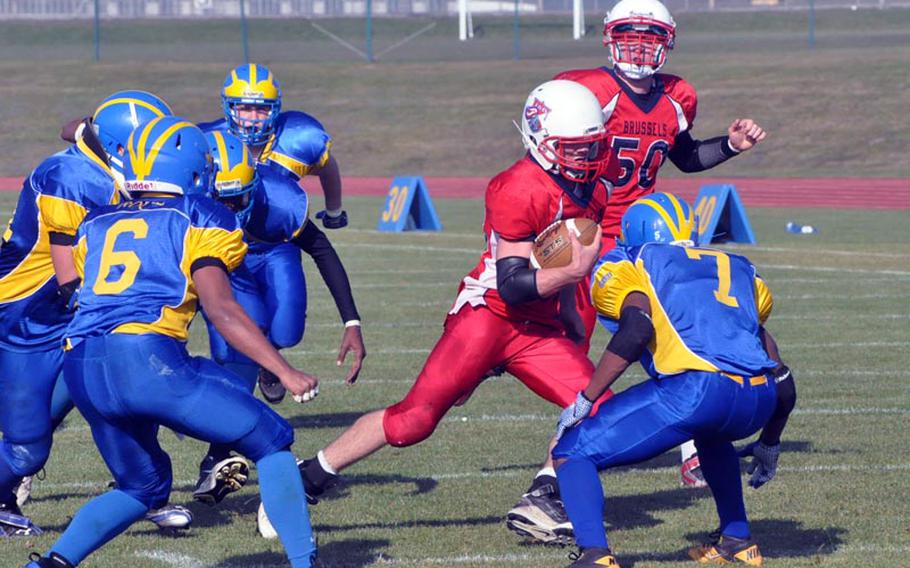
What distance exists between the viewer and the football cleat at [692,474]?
6.56 metres

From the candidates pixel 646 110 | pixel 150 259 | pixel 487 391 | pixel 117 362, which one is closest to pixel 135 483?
pixel 117 362

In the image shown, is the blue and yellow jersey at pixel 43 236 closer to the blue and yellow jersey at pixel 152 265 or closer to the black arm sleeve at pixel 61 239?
the black arm sleeve at pixel 61 239

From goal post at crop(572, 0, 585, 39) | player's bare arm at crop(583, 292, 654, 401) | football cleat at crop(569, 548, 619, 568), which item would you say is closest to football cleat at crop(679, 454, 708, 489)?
player's bare arm at crop(583, 292, 654, 401)

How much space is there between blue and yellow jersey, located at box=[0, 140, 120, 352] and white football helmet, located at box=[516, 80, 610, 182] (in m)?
1.65

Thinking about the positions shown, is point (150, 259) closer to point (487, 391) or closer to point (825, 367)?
point (487, 391)

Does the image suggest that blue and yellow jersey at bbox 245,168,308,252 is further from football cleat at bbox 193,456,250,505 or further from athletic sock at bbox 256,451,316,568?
athletic sock at bbox 256,451,316,568

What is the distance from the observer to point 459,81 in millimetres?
37750

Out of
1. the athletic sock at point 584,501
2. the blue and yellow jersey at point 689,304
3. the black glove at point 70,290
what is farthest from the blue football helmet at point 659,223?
the black glove at point 70,290

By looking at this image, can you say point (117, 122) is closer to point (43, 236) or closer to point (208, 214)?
point (43, 236)

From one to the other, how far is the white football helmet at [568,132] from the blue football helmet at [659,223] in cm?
29

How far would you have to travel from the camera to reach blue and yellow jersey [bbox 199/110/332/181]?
752cm

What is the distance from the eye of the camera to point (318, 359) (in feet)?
33.1

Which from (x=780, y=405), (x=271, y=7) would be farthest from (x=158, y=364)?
(x=271, y=7)

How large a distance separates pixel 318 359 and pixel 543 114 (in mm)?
4870
